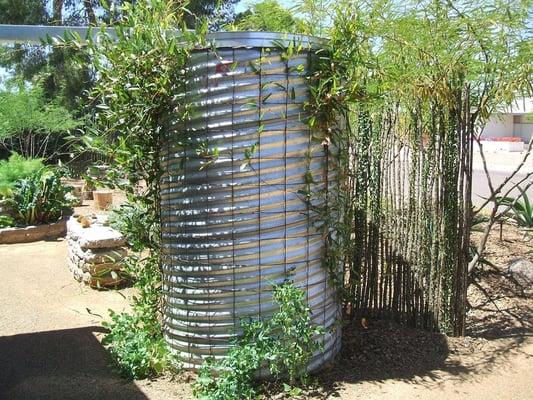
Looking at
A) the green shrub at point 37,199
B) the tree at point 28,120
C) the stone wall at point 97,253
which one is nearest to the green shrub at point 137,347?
the stone wall at point 97,253

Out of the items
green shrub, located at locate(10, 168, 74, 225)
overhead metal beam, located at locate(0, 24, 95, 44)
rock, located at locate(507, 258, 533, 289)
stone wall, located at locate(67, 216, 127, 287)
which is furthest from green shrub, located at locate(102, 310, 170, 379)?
green shrub, located at locate(10, 168, 74, 225)

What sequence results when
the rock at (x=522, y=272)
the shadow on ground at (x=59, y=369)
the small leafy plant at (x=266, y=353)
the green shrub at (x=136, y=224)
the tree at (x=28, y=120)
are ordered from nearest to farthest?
the small leafy plant at (x=266, y=353) → the shadow on ground at (x=59, y=369) → the green shrub at (x=136, y=224) → the rock at (x=522, y=272) → the tree at (x=28, y=120)

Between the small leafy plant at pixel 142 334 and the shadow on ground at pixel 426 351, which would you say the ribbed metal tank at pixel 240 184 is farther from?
the shadow on ground at pixel 426 351

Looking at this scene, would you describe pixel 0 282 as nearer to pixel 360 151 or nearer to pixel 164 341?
pixel 164 341

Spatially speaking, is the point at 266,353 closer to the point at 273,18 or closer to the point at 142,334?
the point at 142,334

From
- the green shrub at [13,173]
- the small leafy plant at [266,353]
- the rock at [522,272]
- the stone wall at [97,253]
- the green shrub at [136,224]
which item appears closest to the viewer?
the small leafy plant at [266,353]

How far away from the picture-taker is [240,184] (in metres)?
3.71

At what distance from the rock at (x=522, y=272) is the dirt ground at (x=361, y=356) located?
0.10 m

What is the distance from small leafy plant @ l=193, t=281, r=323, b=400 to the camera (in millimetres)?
3641

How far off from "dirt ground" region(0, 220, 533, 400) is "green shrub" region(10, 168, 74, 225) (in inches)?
166

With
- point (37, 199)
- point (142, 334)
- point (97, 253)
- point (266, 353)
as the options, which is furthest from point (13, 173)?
point (266, 353)

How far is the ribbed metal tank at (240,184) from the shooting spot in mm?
3678

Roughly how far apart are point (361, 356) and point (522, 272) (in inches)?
111

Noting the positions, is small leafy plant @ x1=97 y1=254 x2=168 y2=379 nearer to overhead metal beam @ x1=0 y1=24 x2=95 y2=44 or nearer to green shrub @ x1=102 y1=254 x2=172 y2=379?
green shrub @ x1=102 y1=254 x2=172 y2=379
